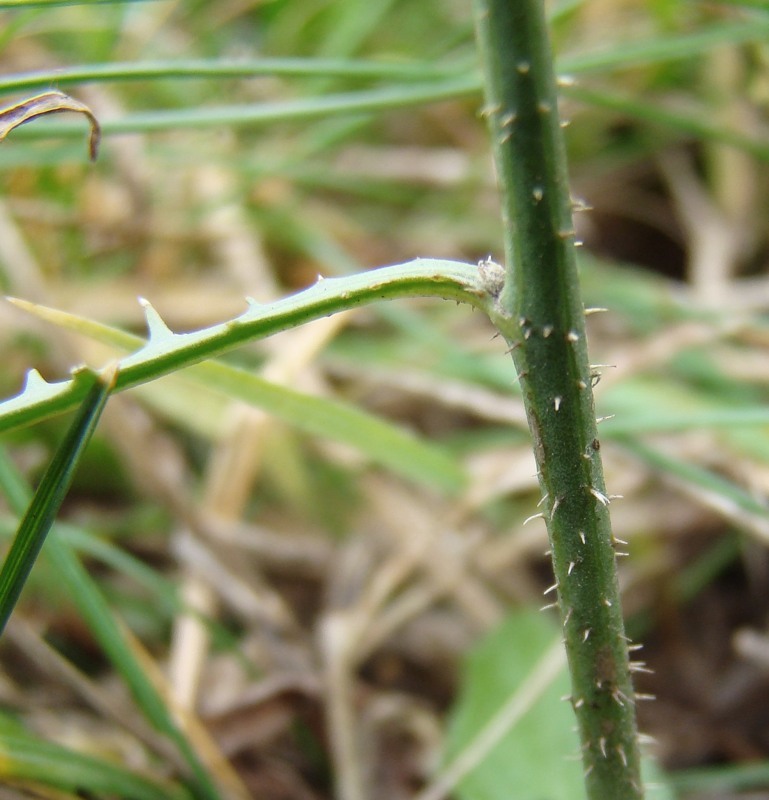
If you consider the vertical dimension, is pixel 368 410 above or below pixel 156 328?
above

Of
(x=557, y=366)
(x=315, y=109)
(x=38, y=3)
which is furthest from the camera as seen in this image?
(x=315, y=109)

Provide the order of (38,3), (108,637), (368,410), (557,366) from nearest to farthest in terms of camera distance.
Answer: (557,366), (38,3), (108,637), (368,410)

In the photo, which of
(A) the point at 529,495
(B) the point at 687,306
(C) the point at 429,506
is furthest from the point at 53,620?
(B) the point at 687,306

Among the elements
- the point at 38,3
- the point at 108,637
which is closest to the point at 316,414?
the point at 108,637

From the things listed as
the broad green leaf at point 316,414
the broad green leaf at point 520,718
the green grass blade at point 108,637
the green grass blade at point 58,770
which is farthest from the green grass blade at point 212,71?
the broad green leaf at point 520,718

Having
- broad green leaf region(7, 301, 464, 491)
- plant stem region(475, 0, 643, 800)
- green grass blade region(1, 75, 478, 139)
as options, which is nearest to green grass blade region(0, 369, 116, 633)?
broad green leaf region(7, 301, 464, 491)

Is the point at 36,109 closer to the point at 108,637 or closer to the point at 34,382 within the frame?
the point at 34,382

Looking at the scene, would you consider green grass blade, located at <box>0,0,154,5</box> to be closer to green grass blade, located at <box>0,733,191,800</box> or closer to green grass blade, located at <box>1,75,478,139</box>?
green grass blade, located at <box>1,75,478,139</box>
